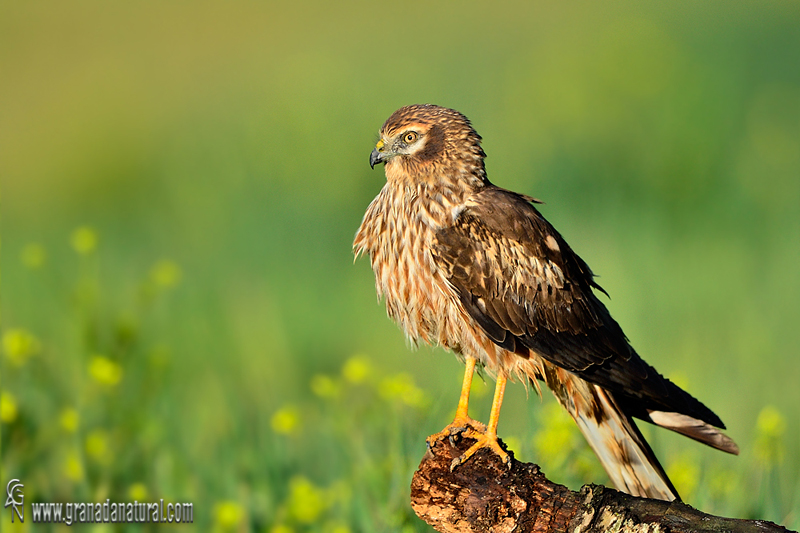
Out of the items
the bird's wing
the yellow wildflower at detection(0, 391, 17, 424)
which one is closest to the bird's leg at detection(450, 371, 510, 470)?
the bird's wing

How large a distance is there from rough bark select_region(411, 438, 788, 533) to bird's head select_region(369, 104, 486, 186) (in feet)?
4.74

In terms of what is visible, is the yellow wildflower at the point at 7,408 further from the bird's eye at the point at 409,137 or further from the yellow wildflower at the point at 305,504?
the bird's eye at the point at 409,137

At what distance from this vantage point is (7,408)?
4695 mm

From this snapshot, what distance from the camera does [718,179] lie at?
25.4 feet

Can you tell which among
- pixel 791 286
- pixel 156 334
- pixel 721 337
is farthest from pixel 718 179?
pixel 156 334

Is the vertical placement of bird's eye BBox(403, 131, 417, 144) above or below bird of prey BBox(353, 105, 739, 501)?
above

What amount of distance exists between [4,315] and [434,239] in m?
4.30

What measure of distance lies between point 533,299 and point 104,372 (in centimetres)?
269

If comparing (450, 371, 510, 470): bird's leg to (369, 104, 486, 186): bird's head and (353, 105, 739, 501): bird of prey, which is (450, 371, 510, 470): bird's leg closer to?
(353, 105, 739, 501): bird of prey

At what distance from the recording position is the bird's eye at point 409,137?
4.16m

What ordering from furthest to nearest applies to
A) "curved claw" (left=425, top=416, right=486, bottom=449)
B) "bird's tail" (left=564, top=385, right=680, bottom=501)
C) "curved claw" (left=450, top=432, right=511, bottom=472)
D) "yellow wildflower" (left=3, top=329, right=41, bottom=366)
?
"yellow wildflower" (left=3, top=329, right=41, bottom=366) → "bird's tail" (left=564, top=385, right=680, bottom=501) → "curved claw" (left=425, top=416, right=486, bottom=449) → "curved claw" (left=450, top=432, right=511, bottom=472)

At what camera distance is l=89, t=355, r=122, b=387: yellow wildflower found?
4.95 m

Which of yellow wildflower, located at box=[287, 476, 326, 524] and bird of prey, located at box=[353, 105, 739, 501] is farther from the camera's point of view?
yellow wildflower, located at box=[287, 476, 326, 524]

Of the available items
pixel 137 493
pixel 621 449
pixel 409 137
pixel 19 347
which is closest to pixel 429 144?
pixel 409 137
